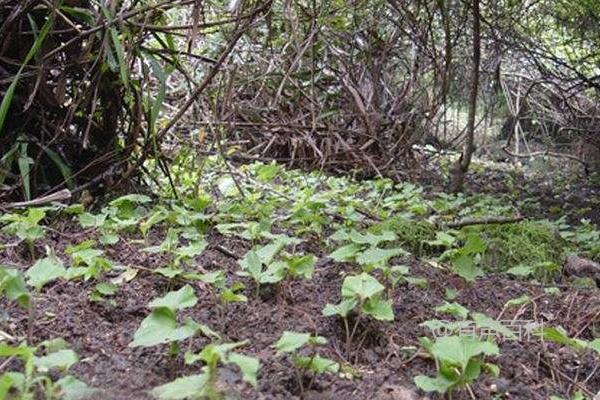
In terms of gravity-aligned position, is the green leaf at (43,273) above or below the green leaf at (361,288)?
below

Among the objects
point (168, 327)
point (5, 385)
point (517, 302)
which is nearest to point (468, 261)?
point (517, 302)

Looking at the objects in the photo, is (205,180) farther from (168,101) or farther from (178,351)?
(178,351)

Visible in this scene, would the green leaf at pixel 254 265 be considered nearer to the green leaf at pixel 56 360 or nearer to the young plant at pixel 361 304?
the young plant at pixel 361 304

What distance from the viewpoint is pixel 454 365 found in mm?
957

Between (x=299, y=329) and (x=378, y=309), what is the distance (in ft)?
0.46

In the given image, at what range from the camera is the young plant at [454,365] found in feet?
3.05

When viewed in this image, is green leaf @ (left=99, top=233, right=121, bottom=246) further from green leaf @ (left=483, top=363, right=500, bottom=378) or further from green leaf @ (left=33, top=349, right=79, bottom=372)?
green leaf @ (left=483, top=363, right=500, bottom=378)

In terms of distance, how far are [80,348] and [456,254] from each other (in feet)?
2.82

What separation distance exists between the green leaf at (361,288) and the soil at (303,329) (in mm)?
82

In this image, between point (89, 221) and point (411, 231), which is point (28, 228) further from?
point (411, 231)

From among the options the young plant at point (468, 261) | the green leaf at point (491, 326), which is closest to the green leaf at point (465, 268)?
the young plant at point (468, 261)

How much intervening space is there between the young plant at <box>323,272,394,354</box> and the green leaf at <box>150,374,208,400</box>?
0.36 m

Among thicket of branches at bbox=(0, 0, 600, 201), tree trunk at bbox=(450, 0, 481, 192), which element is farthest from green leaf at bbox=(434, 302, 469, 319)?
tree trunk at bbox=(450, 0, 481, 192)

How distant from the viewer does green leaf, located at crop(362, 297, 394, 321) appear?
3.68ft
